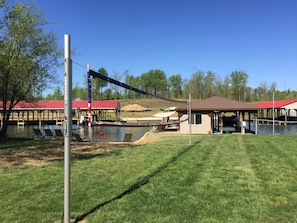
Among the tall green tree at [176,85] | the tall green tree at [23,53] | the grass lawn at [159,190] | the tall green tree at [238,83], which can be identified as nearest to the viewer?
the grass lawn at [159,190]

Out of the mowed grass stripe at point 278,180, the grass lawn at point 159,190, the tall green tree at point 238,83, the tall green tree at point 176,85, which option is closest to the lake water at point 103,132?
the grass lawn at point 159,190

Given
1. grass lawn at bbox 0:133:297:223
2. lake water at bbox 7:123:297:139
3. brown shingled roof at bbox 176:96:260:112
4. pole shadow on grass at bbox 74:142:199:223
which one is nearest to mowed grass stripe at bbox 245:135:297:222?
grass lawn at bbox 0:133:297:223

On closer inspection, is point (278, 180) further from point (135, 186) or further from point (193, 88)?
point (193, 88)

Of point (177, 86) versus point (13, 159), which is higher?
point (177, 86)

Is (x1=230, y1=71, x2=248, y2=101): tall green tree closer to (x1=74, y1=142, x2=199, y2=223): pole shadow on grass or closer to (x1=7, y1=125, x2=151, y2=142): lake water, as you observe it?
(x1=7, y1=125, x2=151, y2=142): lake water

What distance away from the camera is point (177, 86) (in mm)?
115625

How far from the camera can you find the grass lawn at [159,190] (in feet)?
15.5

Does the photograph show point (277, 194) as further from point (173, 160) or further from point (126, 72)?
point (126, 72)

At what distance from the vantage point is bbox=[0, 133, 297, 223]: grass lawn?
471 cm

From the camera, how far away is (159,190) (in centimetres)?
600

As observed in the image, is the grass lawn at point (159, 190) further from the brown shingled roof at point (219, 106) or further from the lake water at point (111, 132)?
the brown shingled roof at point (219, 106)

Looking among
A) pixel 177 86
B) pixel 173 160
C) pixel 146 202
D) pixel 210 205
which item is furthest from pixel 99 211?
pixel 177 86

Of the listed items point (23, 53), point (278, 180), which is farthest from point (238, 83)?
point (278, 180)

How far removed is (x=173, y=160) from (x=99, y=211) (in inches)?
187
